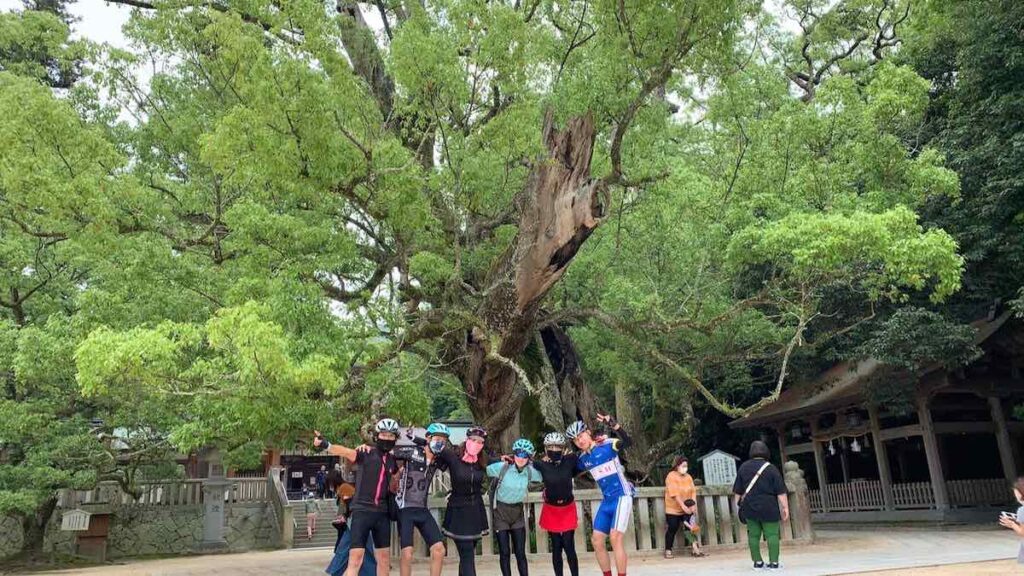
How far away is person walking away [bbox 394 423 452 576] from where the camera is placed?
6.25m

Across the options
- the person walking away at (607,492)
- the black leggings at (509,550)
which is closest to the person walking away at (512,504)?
the black leggings at (509,550)

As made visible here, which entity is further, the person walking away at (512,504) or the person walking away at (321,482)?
the person walking away at (321,482)

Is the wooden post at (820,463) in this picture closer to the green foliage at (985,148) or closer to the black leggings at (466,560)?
the green foliage at (985,148)

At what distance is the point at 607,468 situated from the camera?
649 cm

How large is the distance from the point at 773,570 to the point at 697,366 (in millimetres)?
6054

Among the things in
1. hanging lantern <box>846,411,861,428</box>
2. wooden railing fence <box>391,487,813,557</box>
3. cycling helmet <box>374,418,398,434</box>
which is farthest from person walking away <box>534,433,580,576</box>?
hanging lantern <box>846,411,861,428</box>

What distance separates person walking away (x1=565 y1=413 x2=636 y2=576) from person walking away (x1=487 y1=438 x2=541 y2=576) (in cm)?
58

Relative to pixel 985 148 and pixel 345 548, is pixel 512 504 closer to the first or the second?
pixel 345 548

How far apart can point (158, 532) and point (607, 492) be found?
15.9 m

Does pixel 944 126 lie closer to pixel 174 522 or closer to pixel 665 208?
pixel 665 208

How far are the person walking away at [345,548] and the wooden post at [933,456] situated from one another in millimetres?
11865

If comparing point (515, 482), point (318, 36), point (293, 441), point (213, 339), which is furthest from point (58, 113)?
point (515, 482)

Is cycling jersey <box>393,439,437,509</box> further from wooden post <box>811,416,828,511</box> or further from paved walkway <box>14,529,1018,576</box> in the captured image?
wooden post <box>811,416,828,511</box>

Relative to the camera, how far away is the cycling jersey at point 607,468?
6.39 meters
